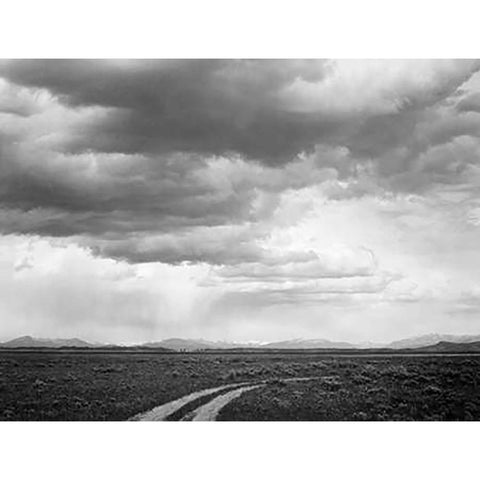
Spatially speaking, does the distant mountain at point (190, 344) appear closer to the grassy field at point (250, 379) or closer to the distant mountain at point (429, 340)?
the grassy field at point (250, 379)

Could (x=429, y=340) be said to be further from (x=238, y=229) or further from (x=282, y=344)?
(x=238, y=229)

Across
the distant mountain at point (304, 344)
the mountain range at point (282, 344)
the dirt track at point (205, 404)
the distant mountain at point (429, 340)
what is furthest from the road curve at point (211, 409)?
the distant mountain at point (429, 340)

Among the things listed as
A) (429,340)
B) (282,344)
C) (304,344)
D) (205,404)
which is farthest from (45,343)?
(429,340)

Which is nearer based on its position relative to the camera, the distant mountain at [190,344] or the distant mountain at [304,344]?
the distant mountain at [304,344]

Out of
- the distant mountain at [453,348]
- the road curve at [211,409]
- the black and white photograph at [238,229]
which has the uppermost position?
the black and white photograph at [238,229]

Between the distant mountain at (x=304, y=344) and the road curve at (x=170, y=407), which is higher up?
the distant mountain at (x=304, y=344)
